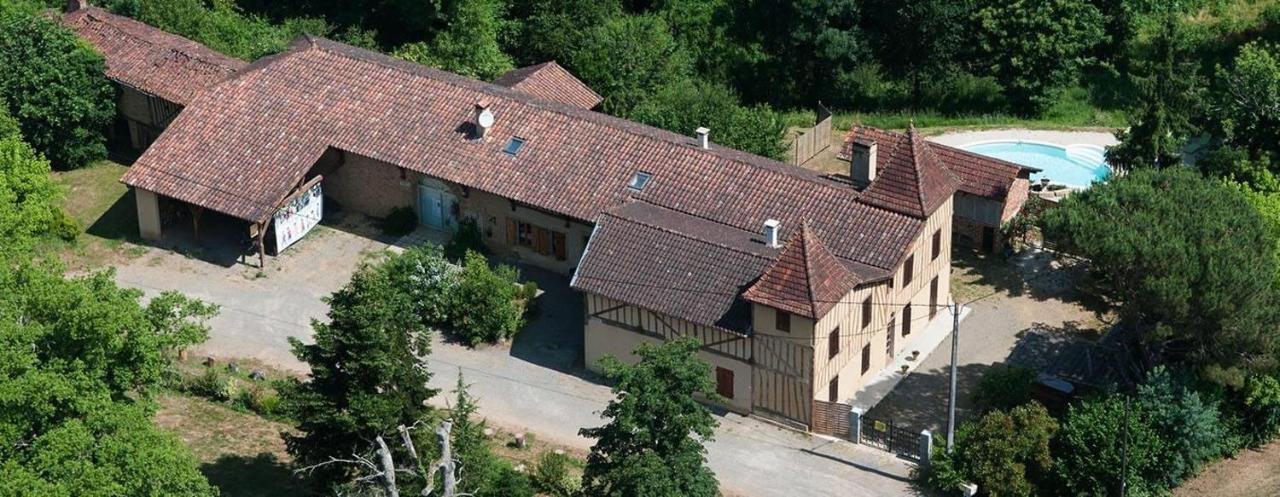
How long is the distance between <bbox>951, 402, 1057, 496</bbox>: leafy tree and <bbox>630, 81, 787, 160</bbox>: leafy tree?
18.2 meters

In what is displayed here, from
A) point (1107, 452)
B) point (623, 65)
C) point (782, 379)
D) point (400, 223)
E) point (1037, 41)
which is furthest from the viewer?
point (1037, 41)

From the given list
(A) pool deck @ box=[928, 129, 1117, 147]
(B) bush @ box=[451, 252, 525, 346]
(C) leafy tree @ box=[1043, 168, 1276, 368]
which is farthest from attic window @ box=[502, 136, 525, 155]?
(A) pool deck @ box=[928, 129, 1117, 147]

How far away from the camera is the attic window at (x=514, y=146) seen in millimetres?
68438

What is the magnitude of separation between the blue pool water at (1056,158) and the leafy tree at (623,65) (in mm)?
12320

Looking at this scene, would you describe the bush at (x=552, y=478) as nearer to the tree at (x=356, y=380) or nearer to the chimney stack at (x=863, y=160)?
the tree at (x=356, y=380)

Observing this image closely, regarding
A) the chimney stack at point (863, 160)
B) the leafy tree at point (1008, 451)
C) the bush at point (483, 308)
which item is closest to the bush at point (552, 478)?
the bush at point (483, 308)

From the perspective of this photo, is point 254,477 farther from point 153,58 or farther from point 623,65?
point 623,65

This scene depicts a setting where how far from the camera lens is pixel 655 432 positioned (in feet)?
171

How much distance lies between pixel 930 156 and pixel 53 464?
95.3ft

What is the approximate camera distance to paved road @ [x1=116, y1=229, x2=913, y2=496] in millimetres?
59281

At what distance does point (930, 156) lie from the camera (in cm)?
6450

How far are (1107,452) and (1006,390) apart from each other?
4.63 metres

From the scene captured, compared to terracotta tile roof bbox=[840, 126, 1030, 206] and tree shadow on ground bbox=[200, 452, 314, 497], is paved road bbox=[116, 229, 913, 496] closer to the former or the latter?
tree shadow on ground bbox=[200, 452, 314, 497]

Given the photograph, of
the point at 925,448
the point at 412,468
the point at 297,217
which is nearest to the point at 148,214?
the point at 297,217
